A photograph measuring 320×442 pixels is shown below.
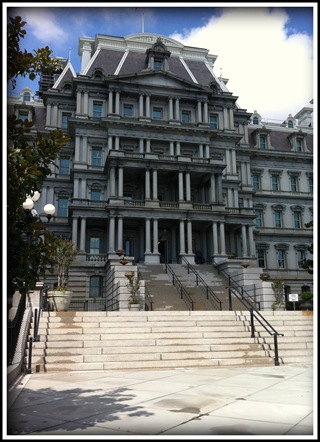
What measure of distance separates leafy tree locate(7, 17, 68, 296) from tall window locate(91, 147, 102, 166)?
115 ft

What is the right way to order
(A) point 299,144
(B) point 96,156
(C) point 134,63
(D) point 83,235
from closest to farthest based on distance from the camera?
1. (D) point 83,235
2. (B) point 96,156
3. (C) point 134,63
4. (A) point 299,144

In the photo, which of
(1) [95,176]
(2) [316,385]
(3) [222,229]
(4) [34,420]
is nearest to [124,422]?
(4) [34,420]

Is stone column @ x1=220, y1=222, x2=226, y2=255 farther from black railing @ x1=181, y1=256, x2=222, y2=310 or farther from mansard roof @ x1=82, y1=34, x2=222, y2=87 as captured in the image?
mansard roof @ x1=82, y1=34, x2=222, y2=87

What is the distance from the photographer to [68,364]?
1190 cm

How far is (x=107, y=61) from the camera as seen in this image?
149 feet

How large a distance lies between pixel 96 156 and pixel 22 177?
119ft

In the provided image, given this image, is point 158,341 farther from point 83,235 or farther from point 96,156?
point 96,156

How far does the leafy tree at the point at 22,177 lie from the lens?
4809 millimetres

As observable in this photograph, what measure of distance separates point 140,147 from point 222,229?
37.5 feet

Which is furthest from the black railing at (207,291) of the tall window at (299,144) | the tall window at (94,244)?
the tall window at (299,144)

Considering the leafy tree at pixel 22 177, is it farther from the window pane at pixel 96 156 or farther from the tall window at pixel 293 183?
the tall window at pixel 293 183

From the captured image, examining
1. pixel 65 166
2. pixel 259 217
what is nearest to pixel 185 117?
pixel 65 166

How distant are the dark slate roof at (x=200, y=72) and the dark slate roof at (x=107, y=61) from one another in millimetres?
8378

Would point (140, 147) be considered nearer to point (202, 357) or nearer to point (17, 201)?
point (202, 357)
